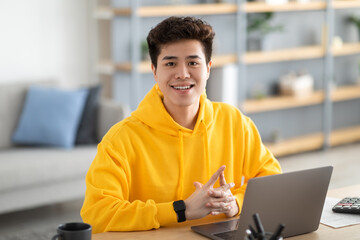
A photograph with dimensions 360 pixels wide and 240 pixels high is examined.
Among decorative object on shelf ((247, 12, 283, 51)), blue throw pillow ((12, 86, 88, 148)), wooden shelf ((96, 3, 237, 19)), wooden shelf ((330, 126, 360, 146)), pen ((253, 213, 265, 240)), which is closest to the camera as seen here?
pen ((253, 213, 265, 240))

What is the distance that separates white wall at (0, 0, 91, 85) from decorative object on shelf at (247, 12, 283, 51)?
1470 mm

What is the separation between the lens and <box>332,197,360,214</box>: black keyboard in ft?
6.33

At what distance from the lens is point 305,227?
5.75 ft

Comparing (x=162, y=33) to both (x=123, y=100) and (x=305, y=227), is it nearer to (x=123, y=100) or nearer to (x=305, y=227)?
(x=305, y=227)

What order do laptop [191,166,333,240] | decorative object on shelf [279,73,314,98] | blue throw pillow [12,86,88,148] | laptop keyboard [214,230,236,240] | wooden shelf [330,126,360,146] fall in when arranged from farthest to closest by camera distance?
wooden shelf [330,126,360,146] < decorative object on shelf [279,73,314,98] < blue throw pillow [12,86,88,148] < laptop keyboard [214,230,236,240] < laptop [191,166,333,240]

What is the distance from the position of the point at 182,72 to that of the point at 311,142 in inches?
163

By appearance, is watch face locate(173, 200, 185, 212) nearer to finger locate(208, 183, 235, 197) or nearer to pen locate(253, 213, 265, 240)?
finger locate(208, 183, 235, 197)

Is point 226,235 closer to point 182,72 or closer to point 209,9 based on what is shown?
point 182,72

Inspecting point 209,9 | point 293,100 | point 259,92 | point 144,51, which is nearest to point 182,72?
point 144,51

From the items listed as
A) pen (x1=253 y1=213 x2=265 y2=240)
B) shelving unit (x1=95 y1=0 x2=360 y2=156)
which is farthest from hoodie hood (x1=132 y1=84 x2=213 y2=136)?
shelving unit (x1=95 y1=0 x2=360 y2=156)

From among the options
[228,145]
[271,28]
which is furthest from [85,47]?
[228,145]

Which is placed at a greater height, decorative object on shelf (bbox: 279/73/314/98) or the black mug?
decorative object on shelf (bbox: 279/73/314/98)

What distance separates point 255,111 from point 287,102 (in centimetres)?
38

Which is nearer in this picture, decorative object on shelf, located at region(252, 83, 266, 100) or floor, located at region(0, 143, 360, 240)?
floor, located at region(0, 143, 360, 240)
